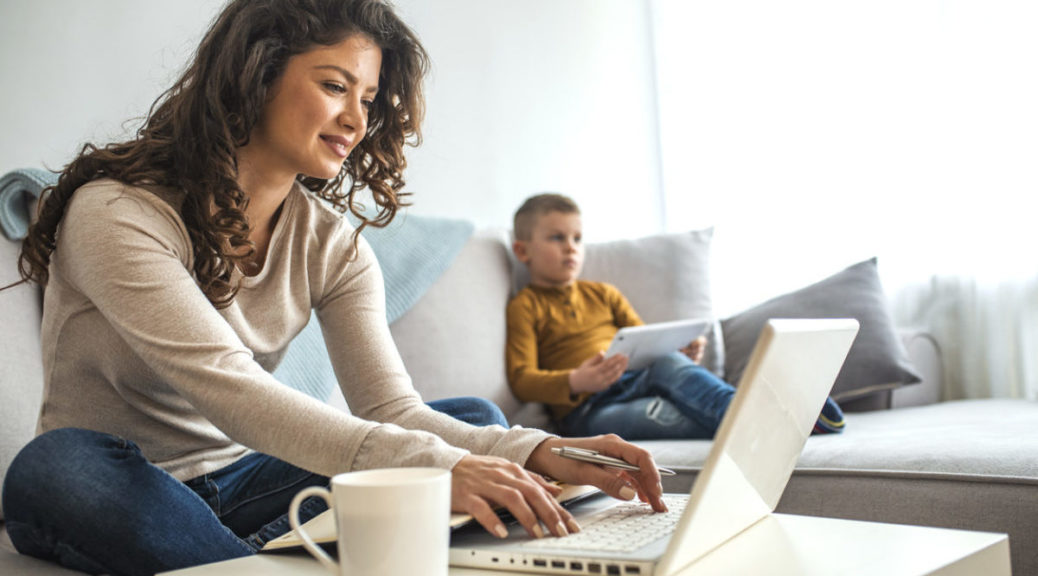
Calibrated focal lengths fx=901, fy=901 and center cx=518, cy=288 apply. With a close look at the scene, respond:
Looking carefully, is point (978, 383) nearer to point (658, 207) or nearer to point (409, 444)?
point (658, 207)

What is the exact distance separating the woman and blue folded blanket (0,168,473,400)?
34cm

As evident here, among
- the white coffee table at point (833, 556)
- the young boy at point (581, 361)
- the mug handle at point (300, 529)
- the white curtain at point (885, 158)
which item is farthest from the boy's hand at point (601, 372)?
the mug handle at point (300, 529)

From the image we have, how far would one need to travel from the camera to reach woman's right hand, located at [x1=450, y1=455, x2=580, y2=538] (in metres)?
0.74

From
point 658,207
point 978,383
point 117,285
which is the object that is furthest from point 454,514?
point 658,207

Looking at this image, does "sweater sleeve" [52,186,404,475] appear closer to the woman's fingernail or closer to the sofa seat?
the woman's fingernail

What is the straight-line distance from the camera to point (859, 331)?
6.93 feet

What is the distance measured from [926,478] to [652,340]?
0.70 metres

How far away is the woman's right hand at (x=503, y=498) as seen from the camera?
745 millimetres

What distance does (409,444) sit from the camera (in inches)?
31.9

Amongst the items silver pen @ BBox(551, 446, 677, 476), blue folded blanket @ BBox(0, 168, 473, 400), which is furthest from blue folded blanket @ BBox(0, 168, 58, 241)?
silver pen @ BBox(551, 446, 677, 476)

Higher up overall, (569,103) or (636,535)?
(569,103)

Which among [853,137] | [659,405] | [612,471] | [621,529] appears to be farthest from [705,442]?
[853,137]

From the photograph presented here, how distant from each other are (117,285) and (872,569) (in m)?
0.77

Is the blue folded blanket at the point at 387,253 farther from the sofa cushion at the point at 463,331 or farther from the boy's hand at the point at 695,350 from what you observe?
the boy's hand at the point at 695,350
